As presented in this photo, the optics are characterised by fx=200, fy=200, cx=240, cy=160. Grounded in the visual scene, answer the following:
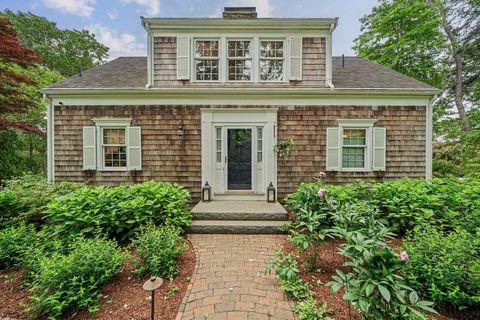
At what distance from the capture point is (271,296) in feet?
7.32

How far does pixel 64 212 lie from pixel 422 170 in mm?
8545

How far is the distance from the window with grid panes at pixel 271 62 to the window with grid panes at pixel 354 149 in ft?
8.59

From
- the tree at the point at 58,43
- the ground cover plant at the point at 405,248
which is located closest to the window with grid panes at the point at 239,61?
the ground cover plant at the point at 405,248

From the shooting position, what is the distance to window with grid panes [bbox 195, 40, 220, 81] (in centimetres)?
590

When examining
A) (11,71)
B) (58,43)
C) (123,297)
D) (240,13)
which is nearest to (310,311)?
(123,297)

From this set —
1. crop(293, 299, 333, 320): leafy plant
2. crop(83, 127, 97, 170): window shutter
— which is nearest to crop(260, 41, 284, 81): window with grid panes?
crop(83, 127, 97, 170): window shutter

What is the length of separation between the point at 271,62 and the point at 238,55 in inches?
Result: 39.3

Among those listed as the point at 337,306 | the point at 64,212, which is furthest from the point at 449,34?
the point at 64,212

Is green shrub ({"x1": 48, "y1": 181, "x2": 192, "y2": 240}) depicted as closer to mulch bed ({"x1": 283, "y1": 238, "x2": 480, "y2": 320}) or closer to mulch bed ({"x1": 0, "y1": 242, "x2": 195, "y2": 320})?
mulch bed ({"x1": 0, "y1": 242, "x2": 195, "y2": 320})

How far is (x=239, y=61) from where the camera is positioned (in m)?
5.91

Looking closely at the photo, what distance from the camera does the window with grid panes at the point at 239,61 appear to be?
19.3 feet

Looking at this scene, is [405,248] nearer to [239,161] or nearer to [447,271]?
[447,271]

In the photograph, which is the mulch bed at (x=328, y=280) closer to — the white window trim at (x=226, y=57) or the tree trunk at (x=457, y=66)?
the white window trim at (x=226, y=57)

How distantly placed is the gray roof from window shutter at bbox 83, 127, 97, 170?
4.08 feet
